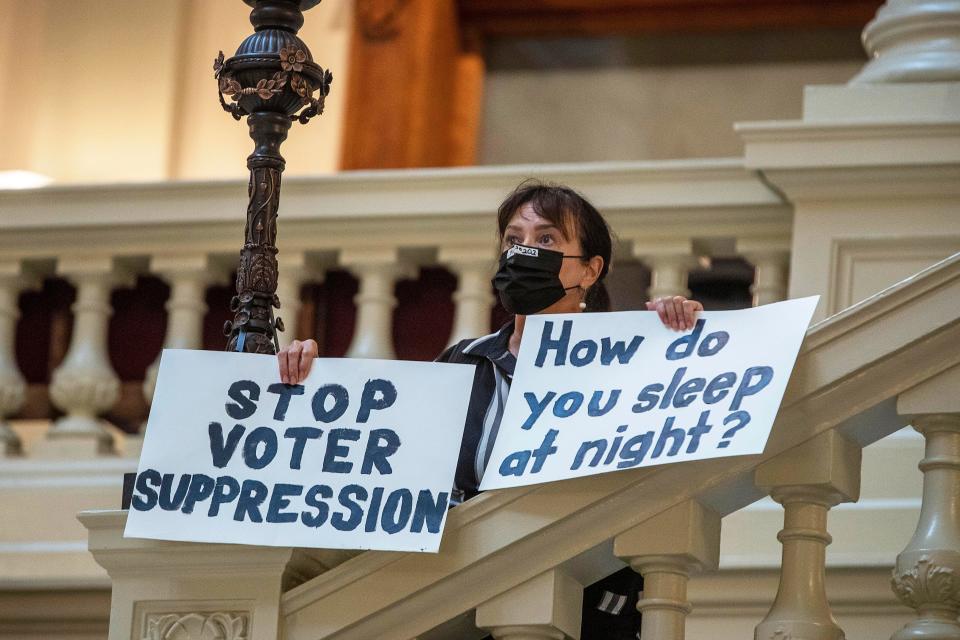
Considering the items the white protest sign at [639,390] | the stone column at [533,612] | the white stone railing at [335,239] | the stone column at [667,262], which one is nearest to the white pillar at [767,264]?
the white stone railing at [335,239]

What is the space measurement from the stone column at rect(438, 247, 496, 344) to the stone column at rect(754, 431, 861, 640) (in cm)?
185

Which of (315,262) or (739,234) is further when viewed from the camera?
(315,262)

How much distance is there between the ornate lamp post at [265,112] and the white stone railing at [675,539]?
553mm

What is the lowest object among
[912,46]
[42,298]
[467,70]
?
[42,298]

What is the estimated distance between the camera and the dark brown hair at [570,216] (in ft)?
9.89

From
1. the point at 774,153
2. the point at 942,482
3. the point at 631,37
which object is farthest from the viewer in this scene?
the point at 631,37

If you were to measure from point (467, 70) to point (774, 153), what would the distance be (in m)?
3.47

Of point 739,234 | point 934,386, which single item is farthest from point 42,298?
point 934,386

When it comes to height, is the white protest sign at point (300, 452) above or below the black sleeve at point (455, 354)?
below

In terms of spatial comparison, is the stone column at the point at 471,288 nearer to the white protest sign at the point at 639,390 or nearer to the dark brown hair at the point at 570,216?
the dark brown hair at the point at 570,216

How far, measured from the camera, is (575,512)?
2387mm

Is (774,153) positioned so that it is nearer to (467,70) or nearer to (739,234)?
(739,234)

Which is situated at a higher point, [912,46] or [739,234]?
[912,46]

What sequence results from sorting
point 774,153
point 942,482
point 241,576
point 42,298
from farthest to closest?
1. point 42,298
2. point 774,153
3. point 241,576
4. point 942,482
